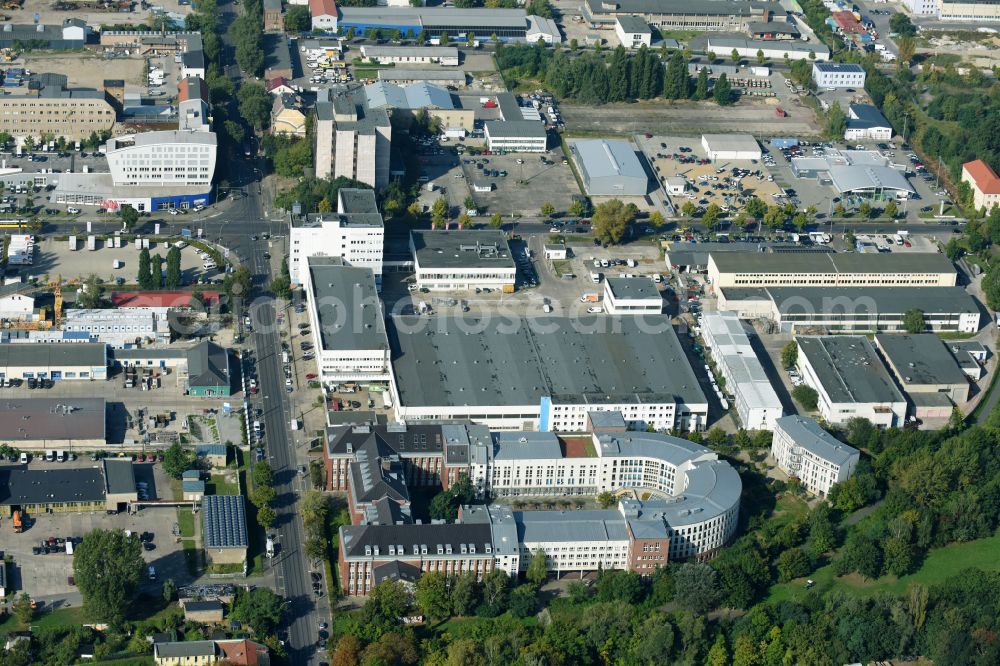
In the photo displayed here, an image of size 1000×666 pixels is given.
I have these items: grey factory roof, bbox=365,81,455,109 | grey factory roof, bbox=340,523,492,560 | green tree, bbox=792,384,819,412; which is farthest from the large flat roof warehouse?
grey factory roof, bbox=365,81,455,109

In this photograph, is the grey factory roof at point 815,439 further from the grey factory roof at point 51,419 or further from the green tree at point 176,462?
the grey factory roof at point 51,419

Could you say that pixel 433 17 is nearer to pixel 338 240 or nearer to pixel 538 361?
pixel 338 240

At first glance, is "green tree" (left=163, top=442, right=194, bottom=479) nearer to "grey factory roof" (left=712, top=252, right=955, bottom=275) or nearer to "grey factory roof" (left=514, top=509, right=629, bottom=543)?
"grey factory roof" (left=514, top=509, right=629, bottom=543)

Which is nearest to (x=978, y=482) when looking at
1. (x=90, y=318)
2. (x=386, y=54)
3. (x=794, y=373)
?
(x=794, y=373)

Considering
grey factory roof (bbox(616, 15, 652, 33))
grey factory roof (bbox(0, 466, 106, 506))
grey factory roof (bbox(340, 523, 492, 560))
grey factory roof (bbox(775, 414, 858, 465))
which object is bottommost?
grey factory roof (bbox(616, 15, 652, 33))

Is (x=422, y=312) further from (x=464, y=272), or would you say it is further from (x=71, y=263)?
(x=71, y=263)
